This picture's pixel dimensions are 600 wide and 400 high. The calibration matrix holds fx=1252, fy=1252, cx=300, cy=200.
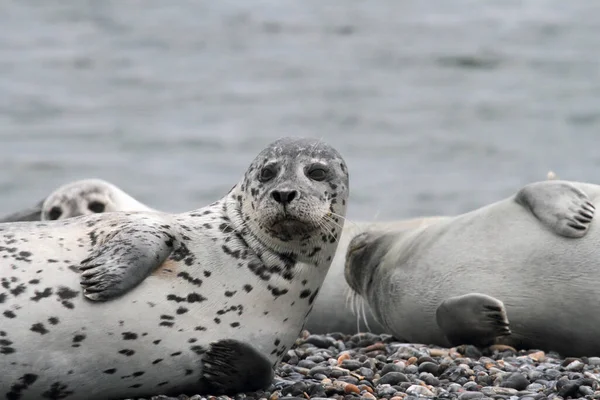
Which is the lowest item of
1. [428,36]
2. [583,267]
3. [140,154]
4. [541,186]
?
[583,267]

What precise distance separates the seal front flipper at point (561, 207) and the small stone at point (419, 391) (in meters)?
1.63

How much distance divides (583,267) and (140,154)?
14605mm

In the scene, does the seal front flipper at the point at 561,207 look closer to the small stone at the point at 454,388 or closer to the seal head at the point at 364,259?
the seal head at the point at 364,259

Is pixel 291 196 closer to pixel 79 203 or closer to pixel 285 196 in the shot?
pixel 285 196

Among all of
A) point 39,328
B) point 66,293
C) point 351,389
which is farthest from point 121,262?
point 351,389

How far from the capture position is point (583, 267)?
6418mm

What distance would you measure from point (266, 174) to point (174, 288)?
0.67m

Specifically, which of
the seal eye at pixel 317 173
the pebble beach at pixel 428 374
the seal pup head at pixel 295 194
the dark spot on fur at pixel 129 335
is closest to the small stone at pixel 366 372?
the pebble beach at pixel 428 374

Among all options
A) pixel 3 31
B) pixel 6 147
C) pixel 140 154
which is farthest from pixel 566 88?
pixel 3 31

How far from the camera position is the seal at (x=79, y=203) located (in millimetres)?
8578

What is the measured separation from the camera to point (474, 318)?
20.9ft

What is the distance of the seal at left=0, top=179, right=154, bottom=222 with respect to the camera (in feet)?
28.1

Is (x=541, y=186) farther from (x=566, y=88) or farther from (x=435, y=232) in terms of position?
(x=566, y=88)

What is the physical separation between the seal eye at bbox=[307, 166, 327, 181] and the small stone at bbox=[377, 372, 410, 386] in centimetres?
94
